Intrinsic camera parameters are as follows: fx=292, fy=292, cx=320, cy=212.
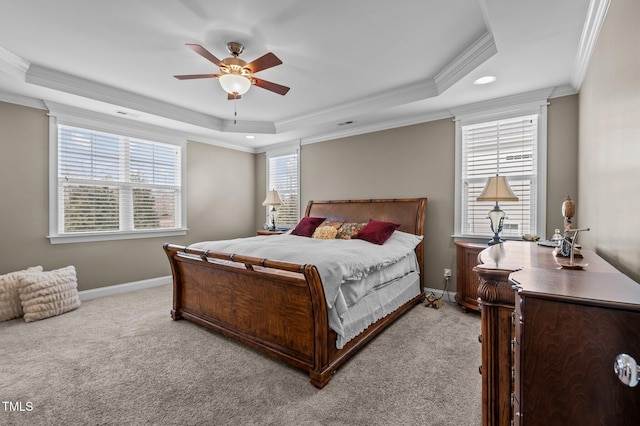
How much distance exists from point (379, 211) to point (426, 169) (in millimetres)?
860

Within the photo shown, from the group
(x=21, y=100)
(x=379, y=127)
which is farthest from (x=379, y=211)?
(x=21, y=100)

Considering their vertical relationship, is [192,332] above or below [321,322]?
below

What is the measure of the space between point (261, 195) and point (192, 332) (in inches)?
141

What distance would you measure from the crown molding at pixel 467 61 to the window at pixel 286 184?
2.91 metres

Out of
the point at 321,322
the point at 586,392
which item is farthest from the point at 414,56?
the point at 586,392

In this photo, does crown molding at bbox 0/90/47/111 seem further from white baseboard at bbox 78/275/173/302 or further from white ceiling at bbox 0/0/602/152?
white baseboard at bbox 78/275/173/302

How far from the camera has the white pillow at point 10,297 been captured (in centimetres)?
305

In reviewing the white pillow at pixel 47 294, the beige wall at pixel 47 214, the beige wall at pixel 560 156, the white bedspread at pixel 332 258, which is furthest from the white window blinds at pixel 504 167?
the white pillow at pixel 47 294

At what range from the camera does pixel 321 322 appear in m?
1.97

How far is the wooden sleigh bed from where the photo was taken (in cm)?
199

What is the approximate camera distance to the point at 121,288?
13.6 ft

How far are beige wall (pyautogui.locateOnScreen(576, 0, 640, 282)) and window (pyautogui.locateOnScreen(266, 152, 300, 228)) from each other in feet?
13.3

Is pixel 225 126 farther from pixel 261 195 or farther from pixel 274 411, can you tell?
pixel 274 411

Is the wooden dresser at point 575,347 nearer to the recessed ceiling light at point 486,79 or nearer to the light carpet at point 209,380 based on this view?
the light carpet at point 209,380
